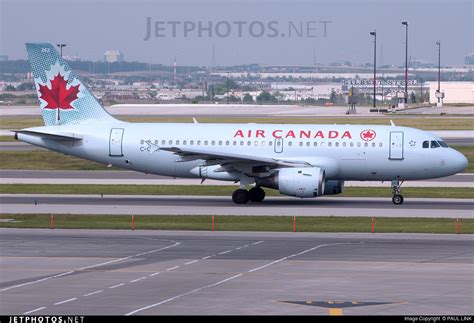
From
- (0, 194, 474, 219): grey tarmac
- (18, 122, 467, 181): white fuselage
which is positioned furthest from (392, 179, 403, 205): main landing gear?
(18, 122, 467, 181): white fuselage

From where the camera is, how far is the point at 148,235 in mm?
40406

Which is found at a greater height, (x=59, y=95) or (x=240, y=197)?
(x=59, y=95)

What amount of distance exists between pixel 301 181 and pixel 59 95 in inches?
533

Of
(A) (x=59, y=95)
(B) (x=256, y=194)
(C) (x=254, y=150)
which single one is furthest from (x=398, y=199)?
(A) (x=59, y=95)

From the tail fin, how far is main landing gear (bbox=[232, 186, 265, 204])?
26.2ft

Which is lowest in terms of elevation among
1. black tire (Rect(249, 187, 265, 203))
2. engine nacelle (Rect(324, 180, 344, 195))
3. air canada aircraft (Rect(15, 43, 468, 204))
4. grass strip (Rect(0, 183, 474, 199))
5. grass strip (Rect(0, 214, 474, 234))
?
grass strip (Rect(0, 214, 474, 234))

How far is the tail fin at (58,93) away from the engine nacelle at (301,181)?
990cm

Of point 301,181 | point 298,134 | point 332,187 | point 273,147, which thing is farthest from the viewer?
point 298,134

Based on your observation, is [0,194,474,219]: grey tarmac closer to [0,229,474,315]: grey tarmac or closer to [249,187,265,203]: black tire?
[249,187,265,203]: black tire

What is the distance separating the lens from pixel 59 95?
55.7 metres

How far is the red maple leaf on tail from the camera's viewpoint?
55.6 meters

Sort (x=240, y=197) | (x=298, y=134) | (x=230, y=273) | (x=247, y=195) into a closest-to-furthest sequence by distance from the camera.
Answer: (x=230, y=273)
(x=240, y=197)
(x=247, y=195)
(x=298, y=134)

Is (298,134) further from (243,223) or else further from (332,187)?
(243,223)

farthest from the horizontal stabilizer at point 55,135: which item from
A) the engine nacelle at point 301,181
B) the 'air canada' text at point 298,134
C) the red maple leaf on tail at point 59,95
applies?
the engine nacelle at point 301,181
